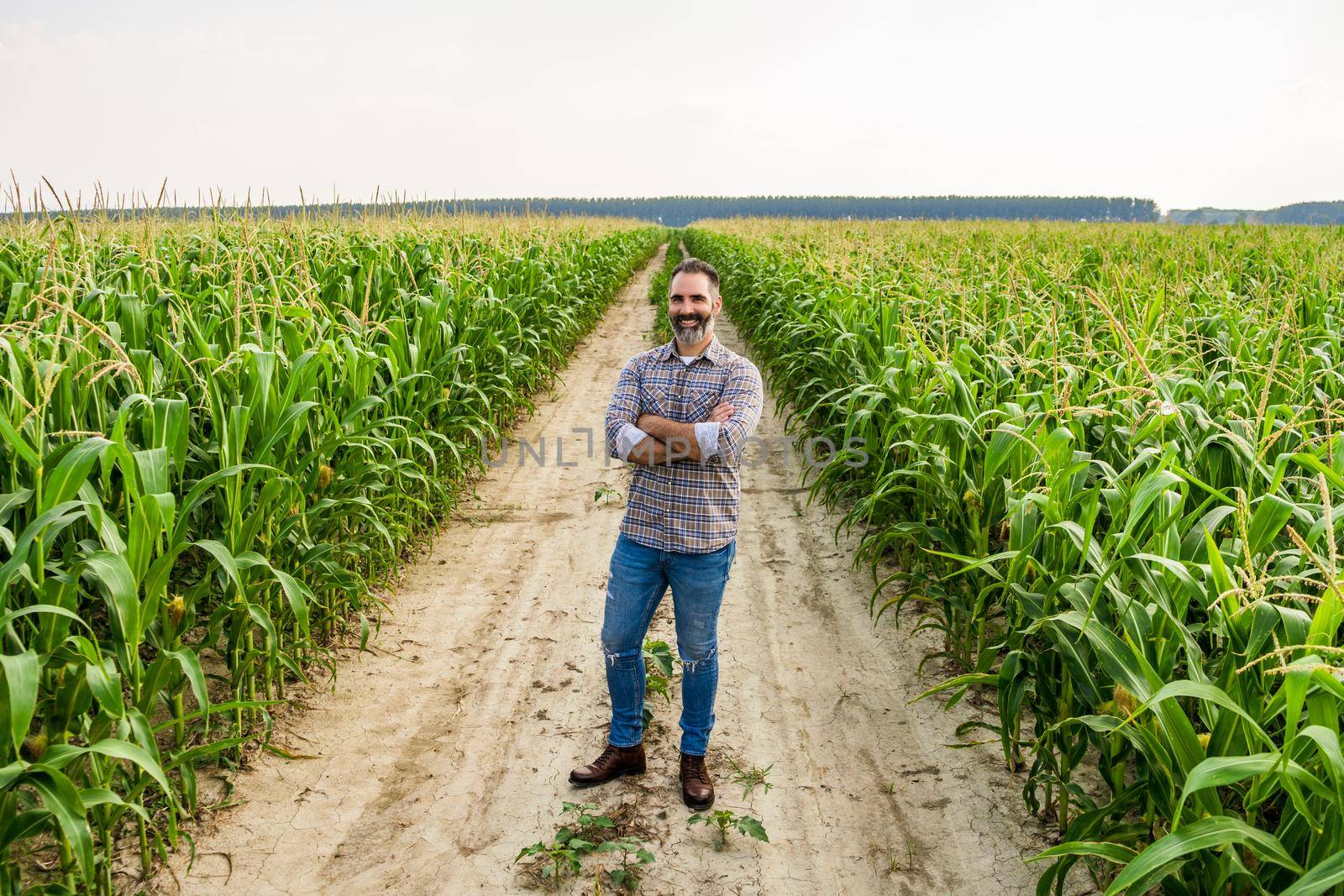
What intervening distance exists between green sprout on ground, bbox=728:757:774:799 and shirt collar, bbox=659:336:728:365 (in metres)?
1.49

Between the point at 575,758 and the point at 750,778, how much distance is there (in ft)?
2.16

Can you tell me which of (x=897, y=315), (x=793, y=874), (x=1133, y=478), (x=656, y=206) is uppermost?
(x=656, y=206)

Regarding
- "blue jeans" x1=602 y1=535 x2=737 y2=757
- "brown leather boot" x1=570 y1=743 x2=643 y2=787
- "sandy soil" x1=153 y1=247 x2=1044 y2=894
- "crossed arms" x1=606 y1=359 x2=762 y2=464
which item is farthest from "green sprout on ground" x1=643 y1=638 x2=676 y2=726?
"crossed arms" x1=606 y1=359 x2=762 y2=464

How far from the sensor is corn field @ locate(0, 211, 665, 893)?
2.09 m

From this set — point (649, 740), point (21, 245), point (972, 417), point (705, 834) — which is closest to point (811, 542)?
point (972, 417)

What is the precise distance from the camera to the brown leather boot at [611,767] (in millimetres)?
2980

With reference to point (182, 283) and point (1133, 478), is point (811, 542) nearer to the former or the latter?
point (1133, 478)

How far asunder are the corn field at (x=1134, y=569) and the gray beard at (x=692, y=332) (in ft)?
3.63

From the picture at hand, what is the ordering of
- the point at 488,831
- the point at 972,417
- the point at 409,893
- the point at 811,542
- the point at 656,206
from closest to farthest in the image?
the point at 409,893, the point at 488,831, the point at 972,417, the point at 811,542, the point at 656,206

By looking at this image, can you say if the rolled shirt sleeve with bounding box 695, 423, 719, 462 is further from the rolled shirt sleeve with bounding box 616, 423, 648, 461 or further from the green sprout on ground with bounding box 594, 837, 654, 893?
the green sprout on ground with bounding box 594, 837, 654, 893

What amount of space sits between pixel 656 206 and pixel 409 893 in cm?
12335

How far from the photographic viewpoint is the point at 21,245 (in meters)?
7.39

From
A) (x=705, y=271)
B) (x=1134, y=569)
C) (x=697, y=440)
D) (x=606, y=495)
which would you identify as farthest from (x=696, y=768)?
(x=606, y=495)

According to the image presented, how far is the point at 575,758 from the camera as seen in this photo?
3166 mm
